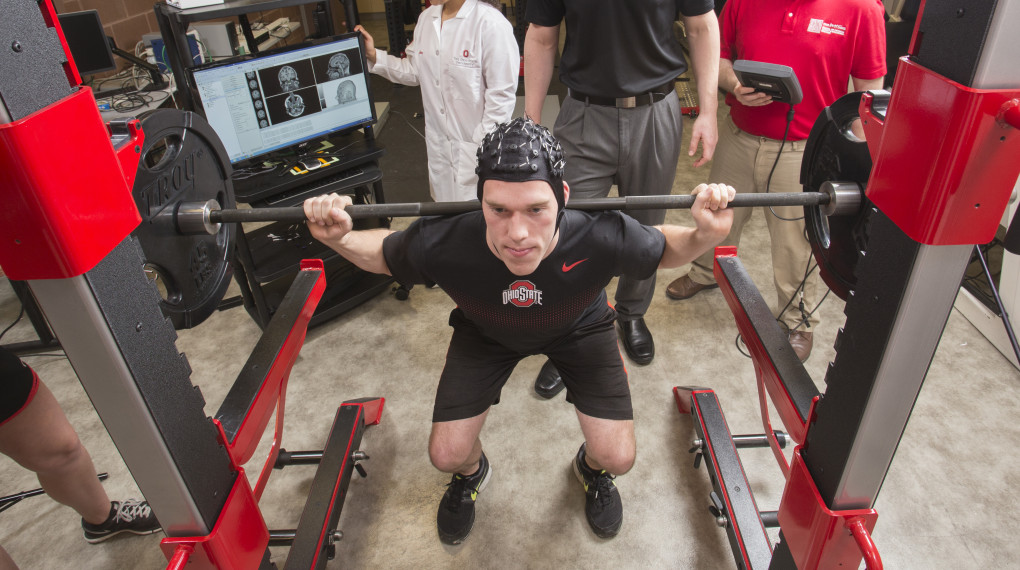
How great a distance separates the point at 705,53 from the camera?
7.45 feet

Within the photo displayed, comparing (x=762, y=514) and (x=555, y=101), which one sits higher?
(x=555, y=101)

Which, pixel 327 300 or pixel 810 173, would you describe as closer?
pixel 810 173

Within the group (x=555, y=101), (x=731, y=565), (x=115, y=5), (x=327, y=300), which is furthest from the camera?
(x=555, y=101)

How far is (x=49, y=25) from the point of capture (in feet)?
3.11

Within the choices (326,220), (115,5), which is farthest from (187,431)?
(115,5)

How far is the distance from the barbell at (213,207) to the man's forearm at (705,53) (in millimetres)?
926

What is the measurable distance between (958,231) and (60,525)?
107 inches

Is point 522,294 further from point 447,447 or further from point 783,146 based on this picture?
point 783,146

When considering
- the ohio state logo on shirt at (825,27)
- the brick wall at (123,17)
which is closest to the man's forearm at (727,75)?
the ohio state logo on shirt at (825,27)

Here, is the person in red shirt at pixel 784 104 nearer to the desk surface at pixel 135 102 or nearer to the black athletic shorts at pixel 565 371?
the black athletic shorts at pixel 565 371

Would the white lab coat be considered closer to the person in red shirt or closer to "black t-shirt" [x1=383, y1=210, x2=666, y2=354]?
the person in red shirt

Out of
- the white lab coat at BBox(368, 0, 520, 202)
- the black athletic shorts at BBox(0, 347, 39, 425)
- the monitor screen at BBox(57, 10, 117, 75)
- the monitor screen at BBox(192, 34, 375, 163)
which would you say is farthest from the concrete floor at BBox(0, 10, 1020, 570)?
the monitor screen at BBox(57, 10, 117, 75)

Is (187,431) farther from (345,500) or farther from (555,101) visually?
(555,101)

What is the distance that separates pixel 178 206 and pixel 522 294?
85cm
